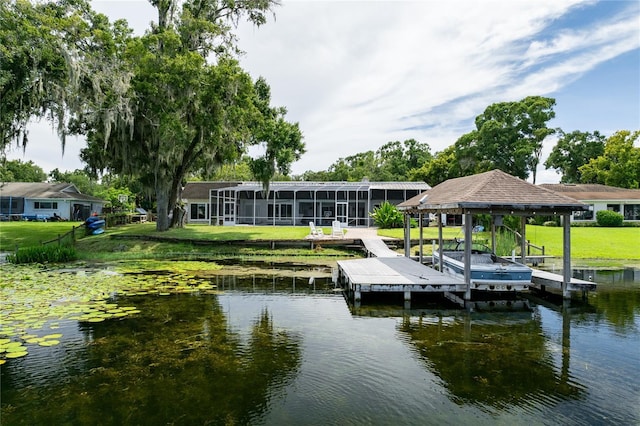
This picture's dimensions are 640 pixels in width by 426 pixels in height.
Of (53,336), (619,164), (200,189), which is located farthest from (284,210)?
(619,164)

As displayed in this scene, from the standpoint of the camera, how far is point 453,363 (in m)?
6.34

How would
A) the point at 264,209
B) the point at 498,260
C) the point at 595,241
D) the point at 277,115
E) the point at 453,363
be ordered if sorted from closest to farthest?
the point at 453,363
the point at 498,260
the point at 595,241
the point at 277,115
the point at 264,209

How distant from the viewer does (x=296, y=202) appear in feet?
109

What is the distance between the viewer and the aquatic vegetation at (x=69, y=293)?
7.53 metres

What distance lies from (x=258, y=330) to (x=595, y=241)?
2102cm

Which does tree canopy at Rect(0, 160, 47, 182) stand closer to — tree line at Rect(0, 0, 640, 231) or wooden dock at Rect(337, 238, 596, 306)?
tree line at Rect(0, 0, 640, 231)

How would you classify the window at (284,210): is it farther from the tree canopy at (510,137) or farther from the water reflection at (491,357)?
the water reflection at (491,357)

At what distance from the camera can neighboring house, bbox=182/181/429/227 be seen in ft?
101

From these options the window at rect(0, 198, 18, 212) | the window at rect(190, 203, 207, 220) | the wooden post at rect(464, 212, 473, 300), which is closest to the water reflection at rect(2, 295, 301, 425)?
the wooden post at rect(464, 212, 473, 300)

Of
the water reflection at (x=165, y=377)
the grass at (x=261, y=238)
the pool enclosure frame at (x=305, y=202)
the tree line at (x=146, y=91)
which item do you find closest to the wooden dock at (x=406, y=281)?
the water reflection at (x=165, y=377)

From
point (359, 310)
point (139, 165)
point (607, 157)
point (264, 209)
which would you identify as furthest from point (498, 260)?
point (607, 157)

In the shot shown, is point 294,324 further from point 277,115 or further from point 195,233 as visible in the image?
point 277,115

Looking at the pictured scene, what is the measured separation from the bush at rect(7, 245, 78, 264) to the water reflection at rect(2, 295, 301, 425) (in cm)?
1133

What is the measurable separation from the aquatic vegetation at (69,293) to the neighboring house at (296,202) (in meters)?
15.4
